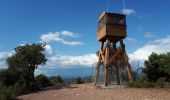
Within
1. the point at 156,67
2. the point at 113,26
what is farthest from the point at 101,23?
the point at 156,67

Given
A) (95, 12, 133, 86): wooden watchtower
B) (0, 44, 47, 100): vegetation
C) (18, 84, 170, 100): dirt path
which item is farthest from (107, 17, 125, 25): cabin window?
(18, 84, 170, 100): dirt path

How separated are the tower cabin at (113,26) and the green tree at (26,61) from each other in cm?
665

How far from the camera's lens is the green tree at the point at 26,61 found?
27703 mm

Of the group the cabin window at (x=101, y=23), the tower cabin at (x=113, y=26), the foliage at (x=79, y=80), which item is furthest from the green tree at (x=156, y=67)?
the foliage at (x=79, y=80)

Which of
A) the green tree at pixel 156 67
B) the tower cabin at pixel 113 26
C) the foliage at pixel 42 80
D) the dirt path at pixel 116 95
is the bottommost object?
the dirt path at pixel 116 95

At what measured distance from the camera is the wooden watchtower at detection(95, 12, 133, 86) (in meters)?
26.6

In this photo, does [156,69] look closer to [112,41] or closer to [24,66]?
[112,41]

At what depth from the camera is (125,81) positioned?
27.7 meters

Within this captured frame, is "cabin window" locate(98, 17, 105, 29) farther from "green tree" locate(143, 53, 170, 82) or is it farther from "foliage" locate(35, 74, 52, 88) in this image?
"foliage" locate(35, 74, 52, 88)

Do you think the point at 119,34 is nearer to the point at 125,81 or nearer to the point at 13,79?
the point at 125,81

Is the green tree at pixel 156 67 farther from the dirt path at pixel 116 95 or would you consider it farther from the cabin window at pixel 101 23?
the dirt path at pixel 116 95

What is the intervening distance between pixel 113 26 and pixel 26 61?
30.2 ft

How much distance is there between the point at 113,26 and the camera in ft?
87.5

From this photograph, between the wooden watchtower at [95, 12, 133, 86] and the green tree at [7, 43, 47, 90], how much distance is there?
20.6ft
